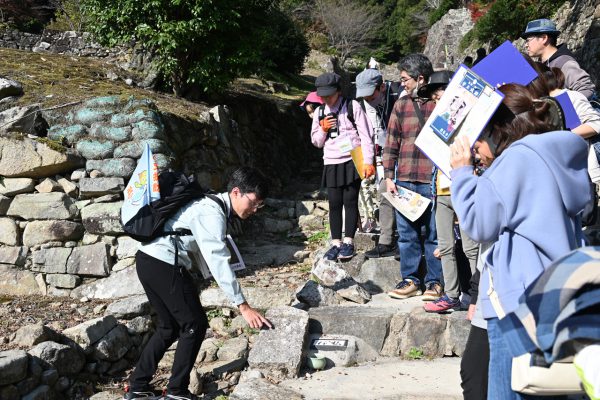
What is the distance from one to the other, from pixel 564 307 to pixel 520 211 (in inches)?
19.2

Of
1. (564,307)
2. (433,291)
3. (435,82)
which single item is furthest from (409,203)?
(564,307)

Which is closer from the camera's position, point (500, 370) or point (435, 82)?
point (500, 370)

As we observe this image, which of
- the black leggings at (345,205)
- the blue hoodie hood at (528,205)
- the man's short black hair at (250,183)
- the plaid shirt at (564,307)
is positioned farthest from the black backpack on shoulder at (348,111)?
the plaid shirt at (564,307)

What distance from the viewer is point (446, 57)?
23.4 meters

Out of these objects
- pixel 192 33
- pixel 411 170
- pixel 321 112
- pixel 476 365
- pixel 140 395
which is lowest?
pixel 140 395

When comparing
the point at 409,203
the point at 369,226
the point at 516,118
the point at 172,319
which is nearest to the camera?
the point at 516,118

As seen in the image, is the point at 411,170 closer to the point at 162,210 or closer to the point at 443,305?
the point at 443,305

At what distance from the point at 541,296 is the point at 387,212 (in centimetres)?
392

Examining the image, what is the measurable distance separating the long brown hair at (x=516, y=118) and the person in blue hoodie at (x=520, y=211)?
0.02m

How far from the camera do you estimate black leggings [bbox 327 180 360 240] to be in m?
5.54

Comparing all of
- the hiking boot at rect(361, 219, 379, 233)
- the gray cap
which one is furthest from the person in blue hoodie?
the hiking boot at rect(361, 219, 379, 233)

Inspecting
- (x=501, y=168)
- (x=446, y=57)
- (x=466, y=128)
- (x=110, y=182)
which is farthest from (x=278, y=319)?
(x=446, y=57)

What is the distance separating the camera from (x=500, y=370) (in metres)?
2.12

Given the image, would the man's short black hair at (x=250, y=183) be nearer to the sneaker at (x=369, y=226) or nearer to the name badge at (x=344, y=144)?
the name badge at (x=344, y=144)
